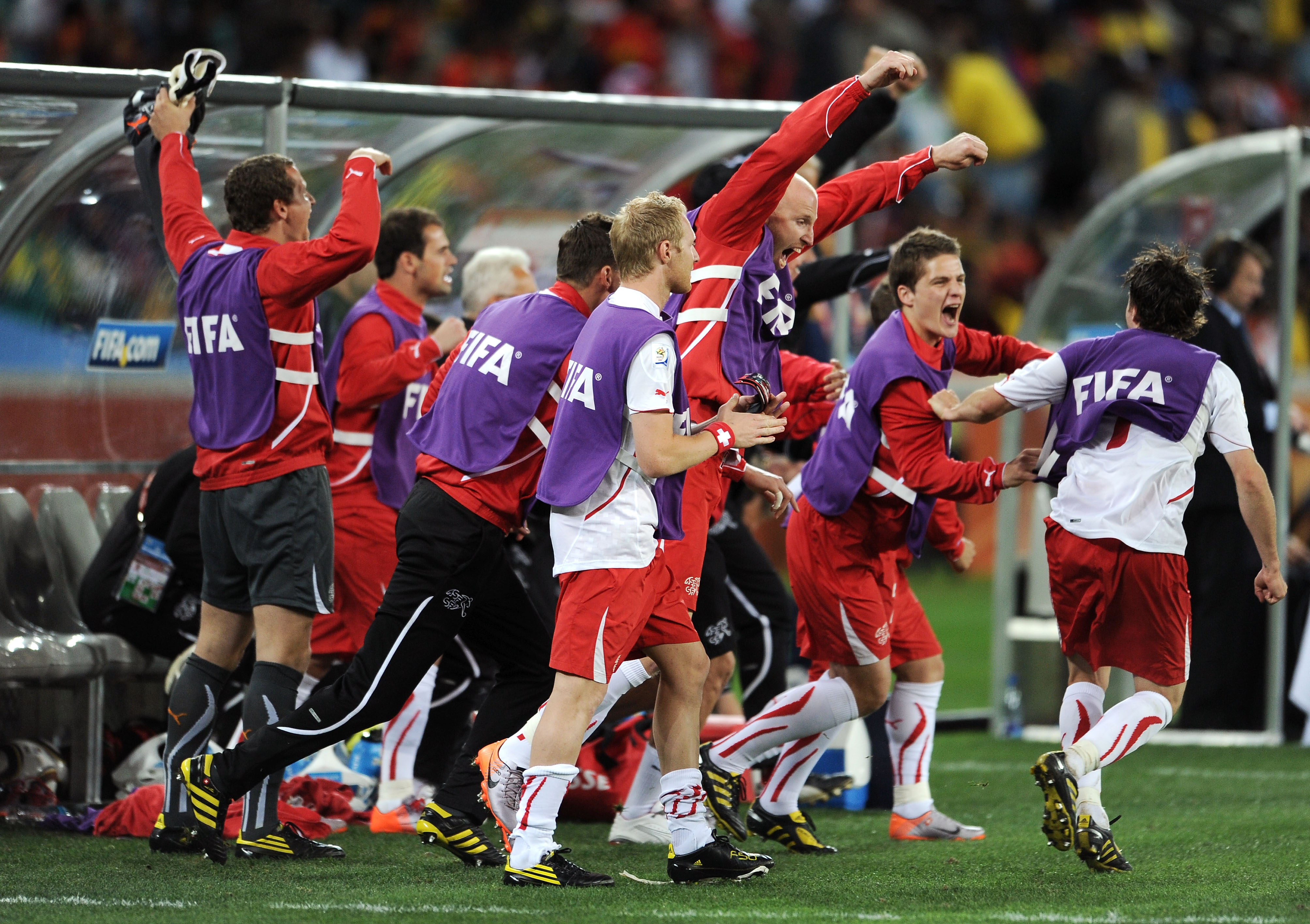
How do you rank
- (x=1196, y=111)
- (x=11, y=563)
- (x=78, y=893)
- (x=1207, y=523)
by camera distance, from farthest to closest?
(x=1196, y=111) → (x=1207, y=523) → (x=11, y=563) → (x=78, y=893)

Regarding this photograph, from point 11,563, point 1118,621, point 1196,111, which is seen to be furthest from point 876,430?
point 1196,111

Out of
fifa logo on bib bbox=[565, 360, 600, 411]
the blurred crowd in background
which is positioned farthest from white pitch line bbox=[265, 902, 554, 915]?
the blurred crowd in background

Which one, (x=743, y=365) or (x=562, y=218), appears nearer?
(x=743, y=365)

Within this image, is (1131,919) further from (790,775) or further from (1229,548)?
(1229,548)

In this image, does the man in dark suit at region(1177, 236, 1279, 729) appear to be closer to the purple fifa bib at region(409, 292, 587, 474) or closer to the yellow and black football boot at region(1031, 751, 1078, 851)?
the yellow and black football boot at region(1031, 751, 1078, 851)

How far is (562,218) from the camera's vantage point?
27.4 ft

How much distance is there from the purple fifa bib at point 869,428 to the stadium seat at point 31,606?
273 centimetres

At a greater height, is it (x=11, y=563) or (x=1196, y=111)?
(x=1196, y=111)

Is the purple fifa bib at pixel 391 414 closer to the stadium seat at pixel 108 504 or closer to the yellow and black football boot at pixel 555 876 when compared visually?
the stadium seat at pixel 108 504

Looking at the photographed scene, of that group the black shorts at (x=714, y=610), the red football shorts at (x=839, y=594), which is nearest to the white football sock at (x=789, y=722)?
the red football shorts at (x=839, y=594)

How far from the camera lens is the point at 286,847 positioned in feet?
18.2

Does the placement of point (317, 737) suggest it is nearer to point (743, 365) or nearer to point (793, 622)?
point (743, 365)

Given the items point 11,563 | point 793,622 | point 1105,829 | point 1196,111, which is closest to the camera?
point 1105,829

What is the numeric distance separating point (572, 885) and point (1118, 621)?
183 centimetres
